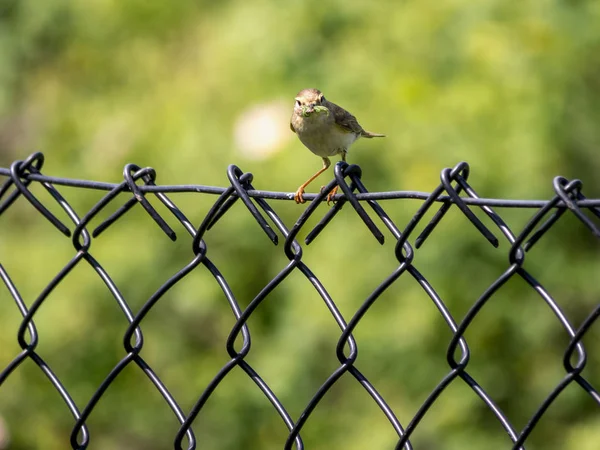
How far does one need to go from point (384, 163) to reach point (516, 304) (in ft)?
2.55

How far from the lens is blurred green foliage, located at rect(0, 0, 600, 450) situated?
12.1 ft

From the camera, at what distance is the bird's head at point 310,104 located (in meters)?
3.41

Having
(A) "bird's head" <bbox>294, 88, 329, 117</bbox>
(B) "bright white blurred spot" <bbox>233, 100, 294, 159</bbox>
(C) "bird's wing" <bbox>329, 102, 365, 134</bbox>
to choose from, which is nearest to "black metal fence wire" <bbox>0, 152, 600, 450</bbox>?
(A) "bird's head" <bbox>294, 88, 329, 117</bbox>

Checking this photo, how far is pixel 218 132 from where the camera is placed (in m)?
4.52

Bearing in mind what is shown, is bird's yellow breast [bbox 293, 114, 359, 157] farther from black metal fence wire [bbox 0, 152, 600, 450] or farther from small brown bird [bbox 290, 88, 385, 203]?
black metal fence wire [bbox 0, 152, 600, 450]

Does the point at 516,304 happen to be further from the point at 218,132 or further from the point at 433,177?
the point at 218,132

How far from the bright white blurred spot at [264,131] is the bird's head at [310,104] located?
1.74 ft

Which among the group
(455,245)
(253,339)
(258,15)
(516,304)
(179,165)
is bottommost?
(516,304)

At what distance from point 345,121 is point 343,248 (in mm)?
530

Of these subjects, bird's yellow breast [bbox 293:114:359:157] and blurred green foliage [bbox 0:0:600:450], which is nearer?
bird's yellow breast [bbox 293:114:359:157]

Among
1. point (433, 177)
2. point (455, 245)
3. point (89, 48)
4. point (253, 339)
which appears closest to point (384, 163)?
point (433, 177)

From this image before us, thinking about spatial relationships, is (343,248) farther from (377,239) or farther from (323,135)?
(377,239)

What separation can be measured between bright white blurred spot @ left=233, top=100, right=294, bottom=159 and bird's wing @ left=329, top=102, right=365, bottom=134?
0.63 metres

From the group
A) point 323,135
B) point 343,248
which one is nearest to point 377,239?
point 323,135
